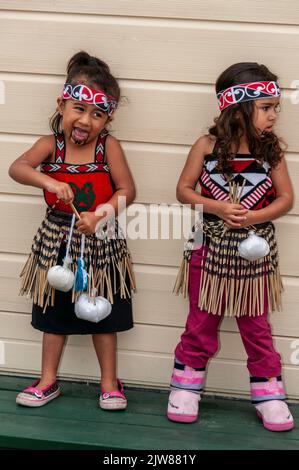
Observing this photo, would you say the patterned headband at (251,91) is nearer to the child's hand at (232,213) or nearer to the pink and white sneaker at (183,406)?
the child's hand at (232,213)

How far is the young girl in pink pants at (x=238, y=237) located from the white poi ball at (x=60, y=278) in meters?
0.46

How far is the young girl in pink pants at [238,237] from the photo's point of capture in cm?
273

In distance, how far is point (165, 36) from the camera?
9.58 feet

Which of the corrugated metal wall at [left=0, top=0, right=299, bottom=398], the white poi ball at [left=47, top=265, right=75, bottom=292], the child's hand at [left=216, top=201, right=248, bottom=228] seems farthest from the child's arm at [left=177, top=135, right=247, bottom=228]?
the white poi ball at [left=47, top=265, right=75, bottom=292]

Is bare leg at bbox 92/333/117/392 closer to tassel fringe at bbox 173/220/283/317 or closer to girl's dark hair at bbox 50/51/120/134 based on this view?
tassel fringe at bbox 173/220/283/317

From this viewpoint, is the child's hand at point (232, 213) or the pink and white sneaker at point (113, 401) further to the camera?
the pink and white sneaker at point (113, 401)

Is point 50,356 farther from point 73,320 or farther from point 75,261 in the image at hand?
point 75,261

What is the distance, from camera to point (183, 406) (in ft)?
9.41

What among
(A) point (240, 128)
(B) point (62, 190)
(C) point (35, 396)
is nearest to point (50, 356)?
(C) point (35, 396)

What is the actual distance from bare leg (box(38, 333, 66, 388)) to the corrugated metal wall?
166 mm

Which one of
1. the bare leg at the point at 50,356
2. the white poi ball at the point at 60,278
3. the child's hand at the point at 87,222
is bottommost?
the bare leg at the point at 50,356

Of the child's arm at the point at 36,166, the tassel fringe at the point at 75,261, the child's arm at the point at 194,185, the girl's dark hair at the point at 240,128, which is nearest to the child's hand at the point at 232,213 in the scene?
the child's arm at the point at 194,185

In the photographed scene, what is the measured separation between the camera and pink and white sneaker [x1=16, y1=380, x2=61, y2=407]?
296 centimetres
